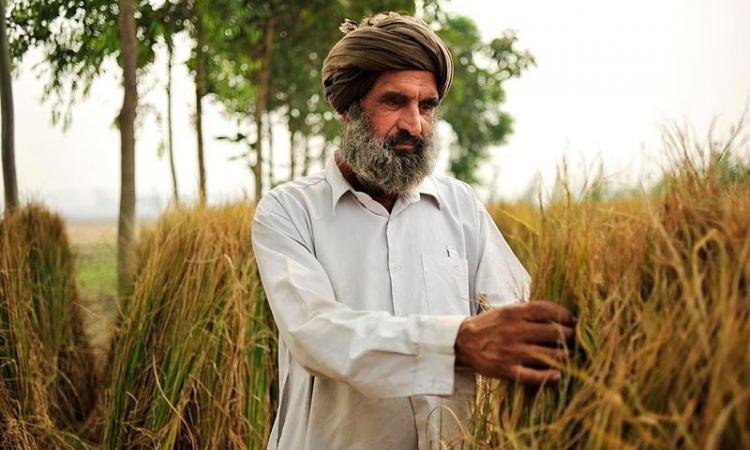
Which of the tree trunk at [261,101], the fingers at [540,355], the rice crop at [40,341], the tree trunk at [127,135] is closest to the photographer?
the fingers at [540,355]

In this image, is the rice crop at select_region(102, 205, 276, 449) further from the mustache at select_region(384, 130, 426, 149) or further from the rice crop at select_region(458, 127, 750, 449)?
the rice crop at select_region(458, 127, 750, 449)

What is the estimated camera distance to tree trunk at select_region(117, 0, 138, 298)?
4203 mm

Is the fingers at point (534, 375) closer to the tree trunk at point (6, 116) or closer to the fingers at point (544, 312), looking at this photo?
the fingers at point (544, 312)

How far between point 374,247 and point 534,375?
770 millimetres

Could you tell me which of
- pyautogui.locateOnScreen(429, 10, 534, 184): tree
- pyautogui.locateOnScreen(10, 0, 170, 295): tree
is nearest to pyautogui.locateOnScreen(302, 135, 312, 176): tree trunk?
pyautogui.locateOnScreen(429, 10, 534, 184): tree

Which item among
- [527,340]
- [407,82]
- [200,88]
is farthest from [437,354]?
[200,88]

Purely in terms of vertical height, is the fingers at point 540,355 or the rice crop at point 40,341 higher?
the fingers at point 540,355

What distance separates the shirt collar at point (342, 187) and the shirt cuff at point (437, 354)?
69 cm

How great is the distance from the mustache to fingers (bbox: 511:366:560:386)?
3.00 ft

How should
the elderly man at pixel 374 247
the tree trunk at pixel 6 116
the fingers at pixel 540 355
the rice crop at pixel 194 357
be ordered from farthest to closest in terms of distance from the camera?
1. the tree trunk at pixel 6 116
2. the rice crop at pixel 194 357
3. the elderly man at pixel 374 247
4. the fingers at pixel 540 355

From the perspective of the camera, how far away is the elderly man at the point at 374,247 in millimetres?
1654

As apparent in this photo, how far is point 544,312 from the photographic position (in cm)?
123

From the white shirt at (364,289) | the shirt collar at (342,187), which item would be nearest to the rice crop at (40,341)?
the white shirt at (364,289)

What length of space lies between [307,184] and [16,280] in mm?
1877
